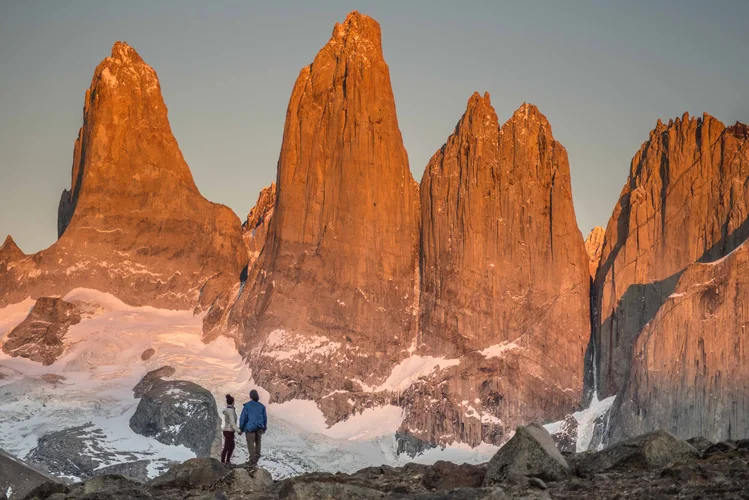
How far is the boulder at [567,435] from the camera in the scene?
101250mm

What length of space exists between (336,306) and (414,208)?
1379 centimetres

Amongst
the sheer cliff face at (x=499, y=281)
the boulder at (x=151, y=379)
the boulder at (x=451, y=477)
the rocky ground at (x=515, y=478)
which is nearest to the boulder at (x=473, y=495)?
the rocky ground at (x=515, y=478)

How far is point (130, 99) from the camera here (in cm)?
14775

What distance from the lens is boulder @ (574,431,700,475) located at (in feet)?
68.9

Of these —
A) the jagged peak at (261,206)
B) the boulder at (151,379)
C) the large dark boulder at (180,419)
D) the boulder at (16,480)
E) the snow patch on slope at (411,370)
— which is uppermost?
the jagged peak at (261,206)

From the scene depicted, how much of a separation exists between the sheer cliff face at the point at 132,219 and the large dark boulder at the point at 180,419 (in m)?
33.3

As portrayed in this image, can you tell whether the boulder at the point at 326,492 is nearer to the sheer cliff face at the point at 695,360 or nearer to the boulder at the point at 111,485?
the boulder at the point at 111,485

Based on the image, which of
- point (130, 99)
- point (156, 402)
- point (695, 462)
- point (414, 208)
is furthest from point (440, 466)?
point (130, 99)

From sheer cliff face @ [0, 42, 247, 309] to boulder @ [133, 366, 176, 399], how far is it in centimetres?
2037

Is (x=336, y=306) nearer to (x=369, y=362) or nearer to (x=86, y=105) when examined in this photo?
(x=369, y=362)

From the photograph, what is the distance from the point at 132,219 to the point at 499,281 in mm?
51705

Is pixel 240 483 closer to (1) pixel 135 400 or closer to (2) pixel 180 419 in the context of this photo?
(2) pixel 180 419

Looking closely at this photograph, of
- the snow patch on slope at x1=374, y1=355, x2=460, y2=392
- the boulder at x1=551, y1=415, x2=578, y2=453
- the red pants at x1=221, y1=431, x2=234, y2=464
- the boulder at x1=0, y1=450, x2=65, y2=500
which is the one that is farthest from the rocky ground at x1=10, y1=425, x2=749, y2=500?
the snow patch on slope at x1=374, y1=355, x2=460, y2=392

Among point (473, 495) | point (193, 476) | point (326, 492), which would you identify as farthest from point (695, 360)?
point (473, 495)
